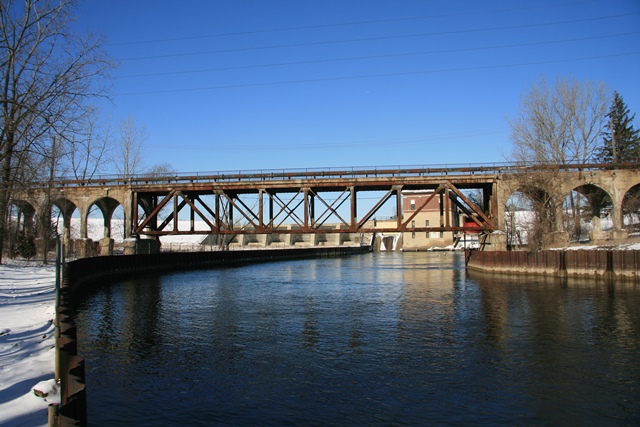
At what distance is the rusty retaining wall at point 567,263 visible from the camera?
3350cm

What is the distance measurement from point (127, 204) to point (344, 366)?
48616mm

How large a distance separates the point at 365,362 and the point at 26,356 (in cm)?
800

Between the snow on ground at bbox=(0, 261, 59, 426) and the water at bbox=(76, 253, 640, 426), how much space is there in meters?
1.04

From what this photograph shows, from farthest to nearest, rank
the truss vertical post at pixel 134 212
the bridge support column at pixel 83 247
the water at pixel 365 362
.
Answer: the bridge support column at pixel 83 247 → the truss vertical post at pixel 134 212 → the water at pixel 365 362

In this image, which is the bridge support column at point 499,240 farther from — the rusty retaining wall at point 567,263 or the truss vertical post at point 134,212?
the truss vertical post at point 134,212

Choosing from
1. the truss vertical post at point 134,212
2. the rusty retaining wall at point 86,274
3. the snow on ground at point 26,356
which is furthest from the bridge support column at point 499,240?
the snow on ground at point 26,356

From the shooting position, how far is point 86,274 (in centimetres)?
3556

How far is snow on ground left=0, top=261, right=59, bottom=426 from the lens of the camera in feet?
29.1

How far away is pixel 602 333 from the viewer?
56.6 feet

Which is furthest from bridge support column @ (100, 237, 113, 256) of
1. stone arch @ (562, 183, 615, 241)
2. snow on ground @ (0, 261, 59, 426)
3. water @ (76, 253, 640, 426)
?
stone arch @ (562, 183, 615, 241)

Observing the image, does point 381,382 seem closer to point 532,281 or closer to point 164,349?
point 164,349

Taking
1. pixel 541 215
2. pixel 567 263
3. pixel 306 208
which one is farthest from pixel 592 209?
pixel 306 208

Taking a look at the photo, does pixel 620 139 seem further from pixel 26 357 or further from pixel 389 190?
pixel 26 357

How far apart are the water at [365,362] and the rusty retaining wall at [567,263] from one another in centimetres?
799
